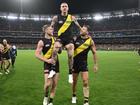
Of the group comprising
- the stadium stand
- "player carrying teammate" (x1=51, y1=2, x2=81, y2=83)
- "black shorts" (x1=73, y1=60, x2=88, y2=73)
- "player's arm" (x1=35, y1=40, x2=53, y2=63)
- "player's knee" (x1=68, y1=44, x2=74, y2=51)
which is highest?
the stadium stand

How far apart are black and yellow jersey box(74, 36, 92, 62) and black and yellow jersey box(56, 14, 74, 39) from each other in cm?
71

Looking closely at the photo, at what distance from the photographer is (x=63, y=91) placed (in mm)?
14836

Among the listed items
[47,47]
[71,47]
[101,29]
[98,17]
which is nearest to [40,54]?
[47,47]

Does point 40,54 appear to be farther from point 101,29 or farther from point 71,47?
point 101,29

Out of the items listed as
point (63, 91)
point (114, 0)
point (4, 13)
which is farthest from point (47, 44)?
point (4, 13)

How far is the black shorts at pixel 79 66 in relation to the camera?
11.1m

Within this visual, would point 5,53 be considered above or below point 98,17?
below

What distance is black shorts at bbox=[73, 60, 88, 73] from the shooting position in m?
11.1

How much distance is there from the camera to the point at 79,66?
11.2 m

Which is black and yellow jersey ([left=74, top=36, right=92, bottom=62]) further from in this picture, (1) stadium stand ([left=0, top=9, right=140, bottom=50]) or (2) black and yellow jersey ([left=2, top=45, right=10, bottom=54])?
(1) stadium stand ([left=0, top=9, right=140, bottom=50])

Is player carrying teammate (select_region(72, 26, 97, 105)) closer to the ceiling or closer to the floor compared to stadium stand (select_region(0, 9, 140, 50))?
closer to the floor

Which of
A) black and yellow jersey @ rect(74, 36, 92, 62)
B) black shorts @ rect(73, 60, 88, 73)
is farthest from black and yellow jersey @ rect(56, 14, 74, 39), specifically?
black shorts @ rect(73, 60, 88, 73)

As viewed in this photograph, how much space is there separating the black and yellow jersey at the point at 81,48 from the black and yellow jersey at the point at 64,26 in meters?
0.71

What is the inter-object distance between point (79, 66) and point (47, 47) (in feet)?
5.53
